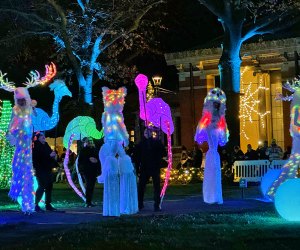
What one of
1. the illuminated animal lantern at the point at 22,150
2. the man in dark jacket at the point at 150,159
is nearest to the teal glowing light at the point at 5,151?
the illuminated animal lantern at the point at 22,150

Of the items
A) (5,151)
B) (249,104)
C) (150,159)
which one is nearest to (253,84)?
(249,104)

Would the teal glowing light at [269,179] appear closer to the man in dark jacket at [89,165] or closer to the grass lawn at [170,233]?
the grass lawn at [170,233]

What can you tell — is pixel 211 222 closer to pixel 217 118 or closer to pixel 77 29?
pixel 217 118

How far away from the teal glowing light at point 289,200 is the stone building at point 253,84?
17.1m

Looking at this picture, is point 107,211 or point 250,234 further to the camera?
point 107,211

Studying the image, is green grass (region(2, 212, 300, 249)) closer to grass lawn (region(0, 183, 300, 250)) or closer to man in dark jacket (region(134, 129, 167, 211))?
grass lawn (region(0, 183, 300, 250))

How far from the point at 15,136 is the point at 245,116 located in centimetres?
1810

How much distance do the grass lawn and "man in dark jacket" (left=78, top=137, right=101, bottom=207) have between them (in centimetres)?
298

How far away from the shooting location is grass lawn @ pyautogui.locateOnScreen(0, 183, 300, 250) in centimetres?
834

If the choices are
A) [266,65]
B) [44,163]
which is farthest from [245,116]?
[44,163]

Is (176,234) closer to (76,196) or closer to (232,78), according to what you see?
(76,196)

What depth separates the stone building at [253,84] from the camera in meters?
27.7

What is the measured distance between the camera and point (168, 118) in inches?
557

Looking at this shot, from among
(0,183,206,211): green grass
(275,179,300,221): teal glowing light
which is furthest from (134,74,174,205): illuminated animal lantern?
(275,179,300,221): teal glowing light
